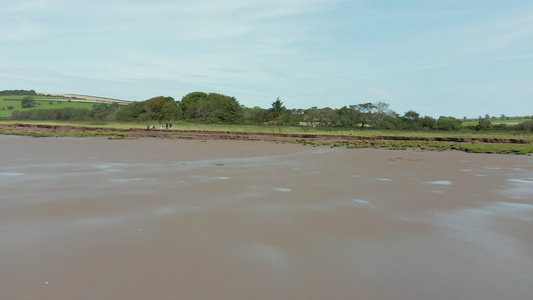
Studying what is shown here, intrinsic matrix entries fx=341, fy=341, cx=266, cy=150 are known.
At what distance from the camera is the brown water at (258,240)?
410 centimetres

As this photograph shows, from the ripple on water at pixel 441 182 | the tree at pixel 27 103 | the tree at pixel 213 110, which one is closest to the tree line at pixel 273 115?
the tree at pixel 213 110

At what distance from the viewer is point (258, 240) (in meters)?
5.71

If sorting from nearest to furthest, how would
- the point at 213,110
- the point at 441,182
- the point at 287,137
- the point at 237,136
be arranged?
1. the point at 441,182
2. the point at 237,136
3. the point at 287,137
4. the point at 213,110

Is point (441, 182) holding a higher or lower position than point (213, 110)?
lower

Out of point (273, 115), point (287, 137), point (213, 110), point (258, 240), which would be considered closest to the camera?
point (258, 240)

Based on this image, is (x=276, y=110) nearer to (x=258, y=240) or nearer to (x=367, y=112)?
(x=367, y=112)

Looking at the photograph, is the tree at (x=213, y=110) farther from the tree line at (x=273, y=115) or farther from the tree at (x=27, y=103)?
the tree at (x=27, y=103)

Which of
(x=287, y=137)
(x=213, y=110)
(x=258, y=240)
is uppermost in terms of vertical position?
(x=213, y=110)

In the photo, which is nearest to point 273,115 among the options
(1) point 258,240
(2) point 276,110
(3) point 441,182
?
(2) point 276,110

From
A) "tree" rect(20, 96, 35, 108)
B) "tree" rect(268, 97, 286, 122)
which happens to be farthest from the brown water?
"tree" rect(20, 96, 35, 108)

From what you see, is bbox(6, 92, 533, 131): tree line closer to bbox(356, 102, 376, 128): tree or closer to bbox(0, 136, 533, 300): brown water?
bbox(356, 102, 376, 128): tree

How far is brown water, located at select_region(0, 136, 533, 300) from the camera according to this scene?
4102 millimetres

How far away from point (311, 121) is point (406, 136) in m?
46.2

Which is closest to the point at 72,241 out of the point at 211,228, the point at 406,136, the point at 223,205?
the point at 211,228
